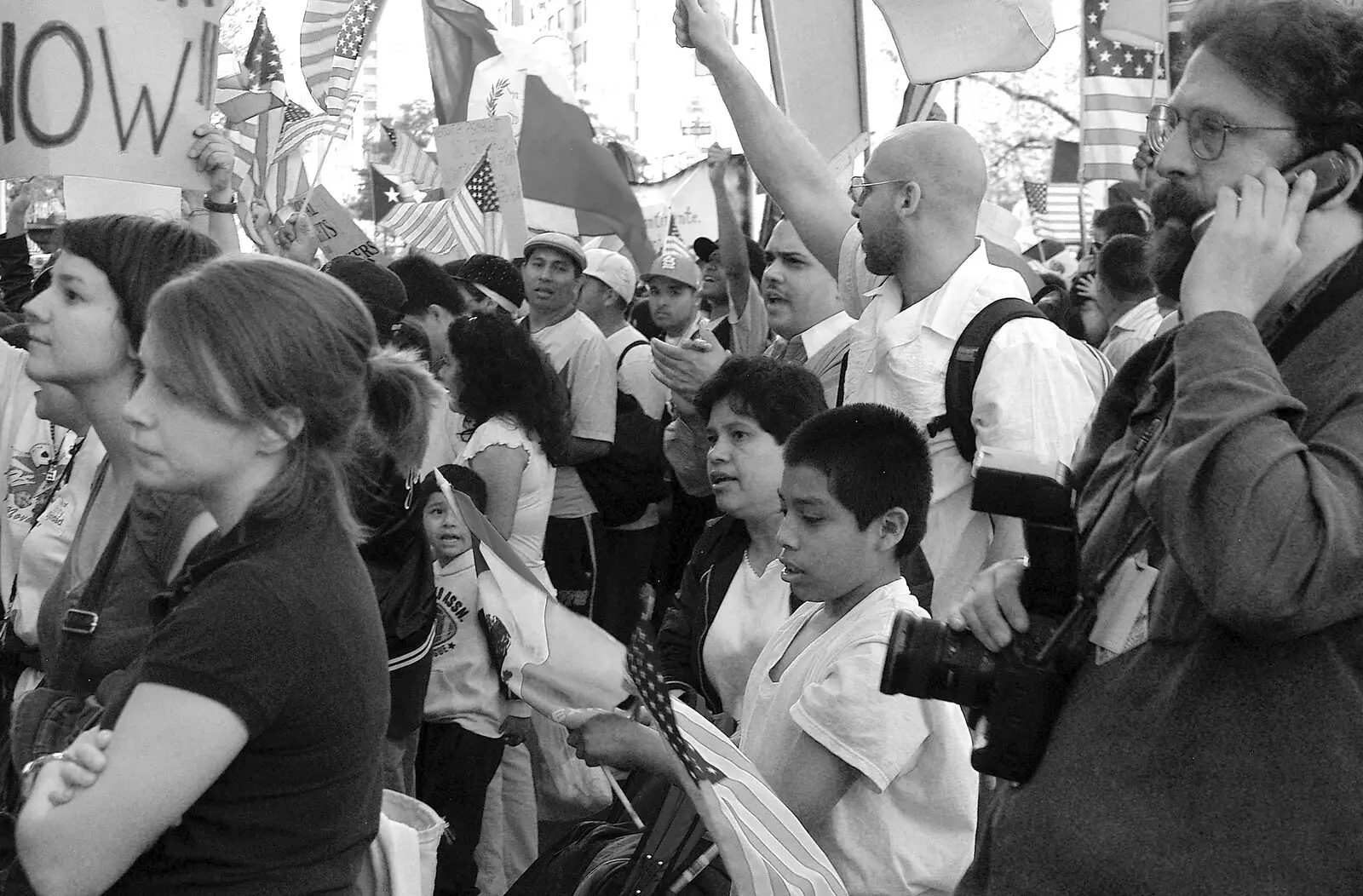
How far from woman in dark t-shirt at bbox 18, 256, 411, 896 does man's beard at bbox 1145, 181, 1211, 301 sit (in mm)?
1153

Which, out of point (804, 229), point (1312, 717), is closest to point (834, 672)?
point (1312, 717)

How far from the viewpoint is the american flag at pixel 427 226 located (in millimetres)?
8992

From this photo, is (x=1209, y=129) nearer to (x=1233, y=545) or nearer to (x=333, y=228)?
(x=1233, y=545)

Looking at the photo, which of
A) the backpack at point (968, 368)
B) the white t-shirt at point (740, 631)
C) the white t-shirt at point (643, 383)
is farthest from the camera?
the white t-shirt at point (643, 383)

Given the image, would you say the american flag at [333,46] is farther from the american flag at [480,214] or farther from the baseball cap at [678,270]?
the baseball cap at [678,270]

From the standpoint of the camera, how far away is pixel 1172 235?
80.6 inches

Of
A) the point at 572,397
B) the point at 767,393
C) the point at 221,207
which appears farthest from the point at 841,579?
the point at 572,397

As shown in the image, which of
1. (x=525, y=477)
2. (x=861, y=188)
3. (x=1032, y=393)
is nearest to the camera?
(x=1032, y=393)

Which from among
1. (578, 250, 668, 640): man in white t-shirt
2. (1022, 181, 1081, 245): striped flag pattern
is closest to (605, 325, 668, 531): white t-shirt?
(578, 250, 668, 640): man in white t-shirt

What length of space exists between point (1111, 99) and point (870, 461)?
706cm

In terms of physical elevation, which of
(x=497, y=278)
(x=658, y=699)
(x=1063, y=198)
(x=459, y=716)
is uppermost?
(x=658, y=699)

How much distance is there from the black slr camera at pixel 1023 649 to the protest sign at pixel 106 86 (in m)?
3.43

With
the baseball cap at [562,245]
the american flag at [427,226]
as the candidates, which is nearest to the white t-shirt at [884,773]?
the baseball cap at [562,245]

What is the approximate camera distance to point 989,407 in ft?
12.3
